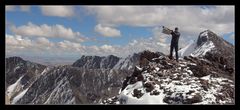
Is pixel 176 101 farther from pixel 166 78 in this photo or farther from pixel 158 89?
pixel 166 78

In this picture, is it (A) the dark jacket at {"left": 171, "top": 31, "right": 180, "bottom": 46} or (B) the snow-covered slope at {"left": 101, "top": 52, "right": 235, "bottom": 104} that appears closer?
(B) the snow-covered slope at {"left": 101, "top": 52, "right": 235, "bottom": 104}

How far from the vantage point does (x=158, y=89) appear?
30.3m

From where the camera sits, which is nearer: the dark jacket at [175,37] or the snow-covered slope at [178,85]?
the snow-covered slope at [178,85]

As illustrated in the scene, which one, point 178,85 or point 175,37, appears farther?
point 175,37

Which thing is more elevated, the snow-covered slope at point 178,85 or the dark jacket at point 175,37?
the dark jacket at point 175,37

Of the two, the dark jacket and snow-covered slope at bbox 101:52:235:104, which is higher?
the dark jacket

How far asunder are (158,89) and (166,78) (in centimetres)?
245

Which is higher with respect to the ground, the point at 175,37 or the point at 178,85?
the point at 175,37
